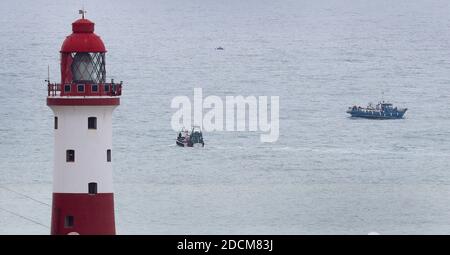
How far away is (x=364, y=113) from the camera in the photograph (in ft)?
605

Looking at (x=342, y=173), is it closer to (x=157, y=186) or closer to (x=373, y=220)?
(x=157, y=186)

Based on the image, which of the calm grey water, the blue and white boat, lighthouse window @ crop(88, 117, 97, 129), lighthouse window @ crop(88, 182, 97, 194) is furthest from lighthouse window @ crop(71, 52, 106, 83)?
the blue and white boat

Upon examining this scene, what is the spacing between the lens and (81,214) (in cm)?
3491

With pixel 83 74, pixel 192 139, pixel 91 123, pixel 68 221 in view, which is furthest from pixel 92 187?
pixel 192 139

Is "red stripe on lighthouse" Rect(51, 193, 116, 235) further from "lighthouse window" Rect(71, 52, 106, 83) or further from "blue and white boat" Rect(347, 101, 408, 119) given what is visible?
"blue and white boat" Rect(347, 101, 408, 119)

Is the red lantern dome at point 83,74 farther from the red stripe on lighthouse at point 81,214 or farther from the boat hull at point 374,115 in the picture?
the boat hull at point 374,115

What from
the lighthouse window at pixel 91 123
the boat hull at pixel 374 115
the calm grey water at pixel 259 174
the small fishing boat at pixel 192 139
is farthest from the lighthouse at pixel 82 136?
the boat hull at pixel 374 115

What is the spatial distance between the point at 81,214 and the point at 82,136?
1484 millimetres

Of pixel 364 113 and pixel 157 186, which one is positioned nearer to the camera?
pixel 157 186

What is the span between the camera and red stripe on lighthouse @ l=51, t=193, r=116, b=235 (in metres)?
34.9

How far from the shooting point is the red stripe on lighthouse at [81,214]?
34875mm
